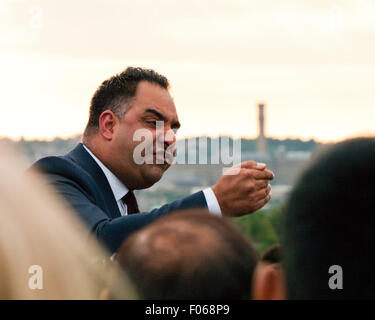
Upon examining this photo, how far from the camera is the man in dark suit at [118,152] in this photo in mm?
3459

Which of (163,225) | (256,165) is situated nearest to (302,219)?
(163,225)

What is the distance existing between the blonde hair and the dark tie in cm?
209

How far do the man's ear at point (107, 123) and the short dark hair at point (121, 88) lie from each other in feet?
0.09

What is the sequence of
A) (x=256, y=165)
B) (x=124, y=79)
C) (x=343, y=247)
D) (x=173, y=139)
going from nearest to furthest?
(x=343, y=247) < (x=256, y=165) < (x=173, y=139) < (x=124, y=79)

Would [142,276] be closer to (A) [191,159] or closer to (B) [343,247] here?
(B) [343,247]

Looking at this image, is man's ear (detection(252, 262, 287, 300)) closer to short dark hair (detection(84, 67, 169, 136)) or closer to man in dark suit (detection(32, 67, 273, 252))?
man in dark suit (detection(32, 67, 273, 252))

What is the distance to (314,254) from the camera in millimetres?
1575

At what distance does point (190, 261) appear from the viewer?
5.74 feet

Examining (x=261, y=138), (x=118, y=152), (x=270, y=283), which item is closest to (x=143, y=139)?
(x=118, y=152)

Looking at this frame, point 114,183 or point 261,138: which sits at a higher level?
point 261,138

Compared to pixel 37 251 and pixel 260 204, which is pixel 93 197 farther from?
pixel 37 251

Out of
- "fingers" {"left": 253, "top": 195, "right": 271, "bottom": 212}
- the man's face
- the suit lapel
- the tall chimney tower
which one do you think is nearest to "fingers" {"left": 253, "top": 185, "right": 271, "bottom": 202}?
"fingers" {"left": 253, "top": 195, "right": 271, "bottom": 212}

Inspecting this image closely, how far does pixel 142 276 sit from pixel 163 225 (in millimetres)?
131

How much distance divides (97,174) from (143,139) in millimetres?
278
